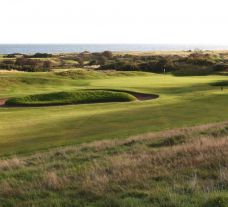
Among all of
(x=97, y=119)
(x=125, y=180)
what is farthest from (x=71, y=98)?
(x=125, y=180)

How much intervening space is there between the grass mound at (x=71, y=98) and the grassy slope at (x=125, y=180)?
22952 mm

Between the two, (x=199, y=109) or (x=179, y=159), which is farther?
(x=199, y=109)

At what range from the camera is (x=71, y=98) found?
122 ft

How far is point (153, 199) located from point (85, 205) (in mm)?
1152

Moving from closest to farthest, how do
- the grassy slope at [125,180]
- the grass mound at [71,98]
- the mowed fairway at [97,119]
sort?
the grassy slope at [125,180], the mowed fairway at [97,119], the grass mound at [71,98]

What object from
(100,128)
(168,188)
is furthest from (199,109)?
(168,188)

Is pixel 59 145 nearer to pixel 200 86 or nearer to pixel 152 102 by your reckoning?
pixel 152 102

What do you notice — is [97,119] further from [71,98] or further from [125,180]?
[125,180]

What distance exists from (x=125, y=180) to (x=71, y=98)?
2841cm

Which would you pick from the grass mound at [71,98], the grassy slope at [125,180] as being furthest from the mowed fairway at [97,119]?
the grassy slope at [125,180]

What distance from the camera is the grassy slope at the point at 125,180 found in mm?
7624

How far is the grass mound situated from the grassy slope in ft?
75.3

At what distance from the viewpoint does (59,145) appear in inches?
738

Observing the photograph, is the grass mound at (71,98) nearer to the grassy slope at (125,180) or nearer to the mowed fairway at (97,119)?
the mowed fairway at (97,119)
